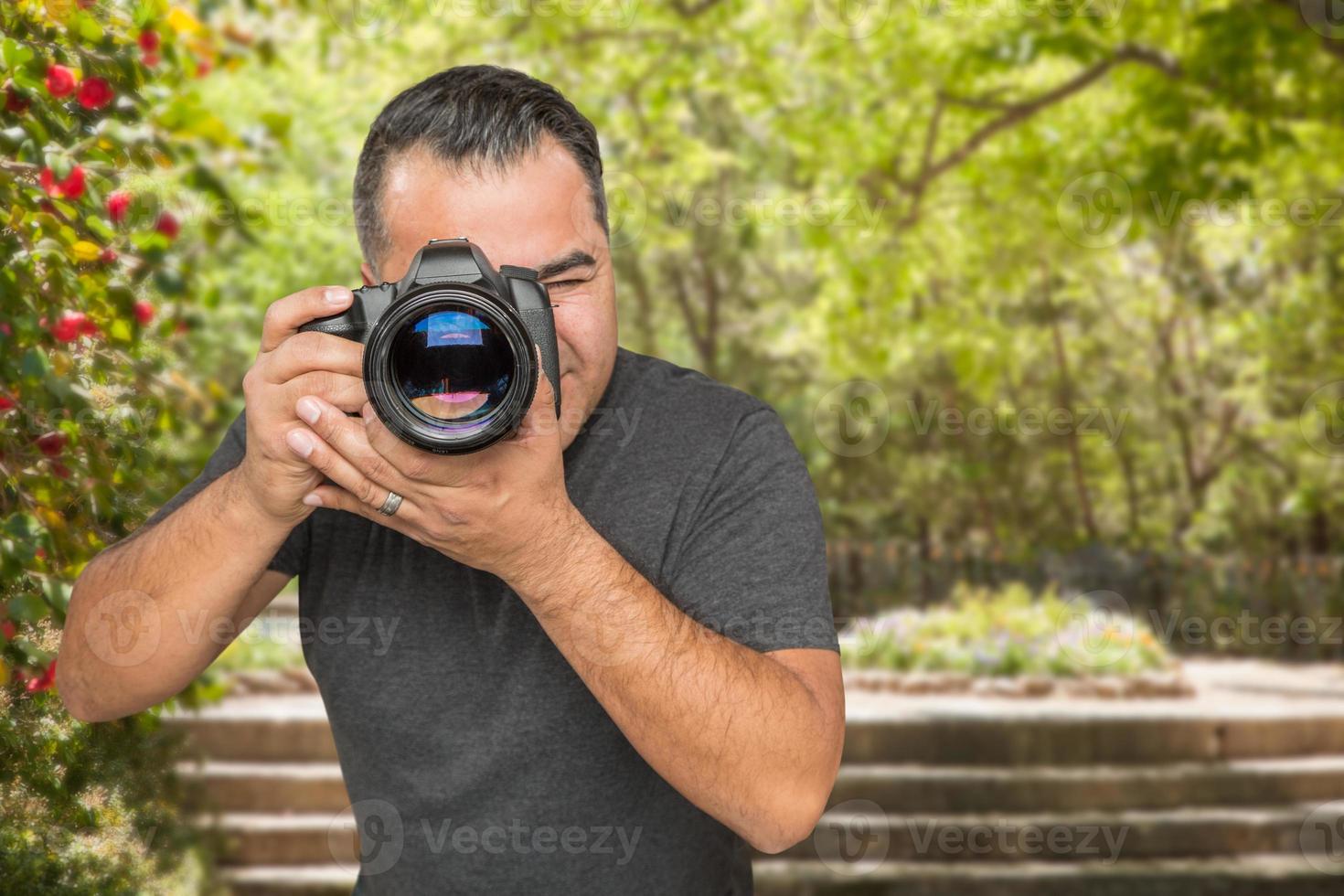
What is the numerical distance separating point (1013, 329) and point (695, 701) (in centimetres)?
1706

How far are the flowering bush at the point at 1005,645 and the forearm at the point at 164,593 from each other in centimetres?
752

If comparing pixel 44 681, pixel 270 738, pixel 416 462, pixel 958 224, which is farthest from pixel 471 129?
pixel 958 224

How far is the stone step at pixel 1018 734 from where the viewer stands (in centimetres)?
638

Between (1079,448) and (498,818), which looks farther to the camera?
(1079,448)

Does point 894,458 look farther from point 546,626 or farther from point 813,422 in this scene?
point 546,626

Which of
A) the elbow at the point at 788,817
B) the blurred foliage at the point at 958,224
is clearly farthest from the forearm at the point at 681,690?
the blurred foliage at the point at 958,224

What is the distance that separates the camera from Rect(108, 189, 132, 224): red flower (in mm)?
1704

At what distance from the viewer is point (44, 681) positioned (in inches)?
59.9

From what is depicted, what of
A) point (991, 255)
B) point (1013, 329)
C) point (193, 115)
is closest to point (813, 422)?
point (1013, 329)

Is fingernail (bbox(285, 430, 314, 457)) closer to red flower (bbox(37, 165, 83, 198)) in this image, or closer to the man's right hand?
the man's right hand

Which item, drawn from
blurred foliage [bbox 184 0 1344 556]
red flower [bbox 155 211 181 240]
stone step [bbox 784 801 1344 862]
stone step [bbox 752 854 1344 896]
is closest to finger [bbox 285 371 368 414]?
red flower [bbox 155 211 181 240]

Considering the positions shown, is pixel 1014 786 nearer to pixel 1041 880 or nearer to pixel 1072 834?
pixel 1072 834

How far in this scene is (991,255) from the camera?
10734 millimetres

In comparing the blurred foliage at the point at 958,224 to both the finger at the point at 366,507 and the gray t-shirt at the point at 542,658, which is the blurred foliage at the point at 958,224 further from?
the finger at the point at 366,507
